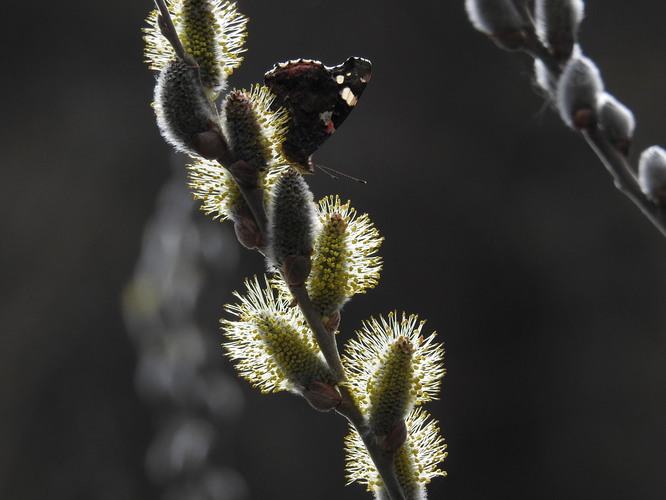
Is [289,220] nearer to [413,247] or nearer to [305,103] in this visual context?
[305,103]

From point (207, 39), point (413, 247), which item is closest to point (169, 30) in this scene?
point (207, 39)

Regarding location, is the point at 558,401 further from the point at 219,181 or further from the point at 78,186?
the point at 219,181

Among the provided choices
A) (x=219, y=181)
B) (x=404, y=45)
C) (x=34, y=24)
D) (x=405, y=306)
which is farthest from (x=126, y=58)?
(x=219, y=181)

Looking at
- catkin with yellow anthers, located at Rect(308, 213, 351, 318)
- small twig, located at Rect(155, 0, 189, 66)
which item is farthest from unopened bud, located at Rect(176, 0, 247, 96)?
catkin with yellow anthers, located at Rect(308, 213, 351, 318)

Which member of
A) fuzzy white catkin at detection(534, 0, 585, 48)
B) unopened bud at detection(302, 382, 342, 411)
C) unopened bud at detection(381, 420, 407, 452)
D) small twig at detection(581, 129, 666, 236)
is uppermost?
fuzzy white catkin at detection(534, 0, 585, 48)

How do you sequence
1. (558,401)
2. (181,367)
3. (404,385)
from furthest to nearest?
(558,401)
(181,367)
(404,385)

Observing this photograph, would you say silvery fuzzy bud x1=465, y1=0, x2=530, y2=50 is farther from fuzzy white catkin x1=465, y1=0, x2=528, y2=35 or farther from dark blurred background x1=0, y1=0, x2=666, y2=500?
dark blurred background x1=0, y1=0, x2=666, y2=500
